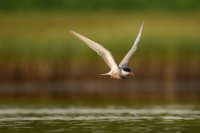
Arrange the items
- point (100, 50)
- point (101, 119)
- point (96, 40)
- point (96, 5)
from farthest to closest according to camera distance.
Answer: point (96, 5) < point (96, 40) < point (101, 119) < point (100, 50)

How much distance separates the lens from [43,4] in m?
63.3

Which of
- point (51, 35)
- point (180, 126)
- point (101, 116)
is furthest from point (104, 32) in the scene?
point (180, 126)

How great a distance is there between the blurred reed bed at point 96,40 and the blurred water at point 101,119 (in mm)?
7989

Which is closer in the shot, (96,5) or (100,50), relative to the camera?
(100,50)

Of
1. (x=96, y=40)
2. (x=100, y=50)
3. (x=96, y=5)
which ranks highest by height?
(x=96, y=5)

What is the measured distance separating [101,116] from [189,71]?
11.4 m

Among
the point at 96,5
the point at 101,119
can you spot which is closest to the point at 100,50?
the point at 101,119

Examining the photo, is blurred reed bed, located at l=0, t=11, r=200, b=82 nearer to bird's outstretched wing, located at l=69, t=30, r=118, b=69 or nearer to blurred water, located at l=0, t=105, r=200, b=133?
blurred water, located at l=0, t=105, r=200, b=133

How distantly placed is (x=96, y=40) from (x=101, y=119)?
16993mm

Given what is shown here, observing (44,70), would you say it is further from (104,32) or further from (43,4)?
(43,4)

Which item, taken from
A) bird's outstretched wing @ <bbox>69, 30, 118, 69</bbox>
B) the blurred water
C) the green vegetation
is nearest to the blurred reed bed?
the green vegetation

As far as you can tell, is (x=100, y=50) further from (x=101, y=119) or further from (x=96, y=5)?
(x=96, y=5)

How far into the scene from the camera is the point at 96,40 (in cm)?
5022

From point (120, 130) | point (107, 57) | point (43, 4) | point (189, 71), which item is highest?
point (43, 4)
